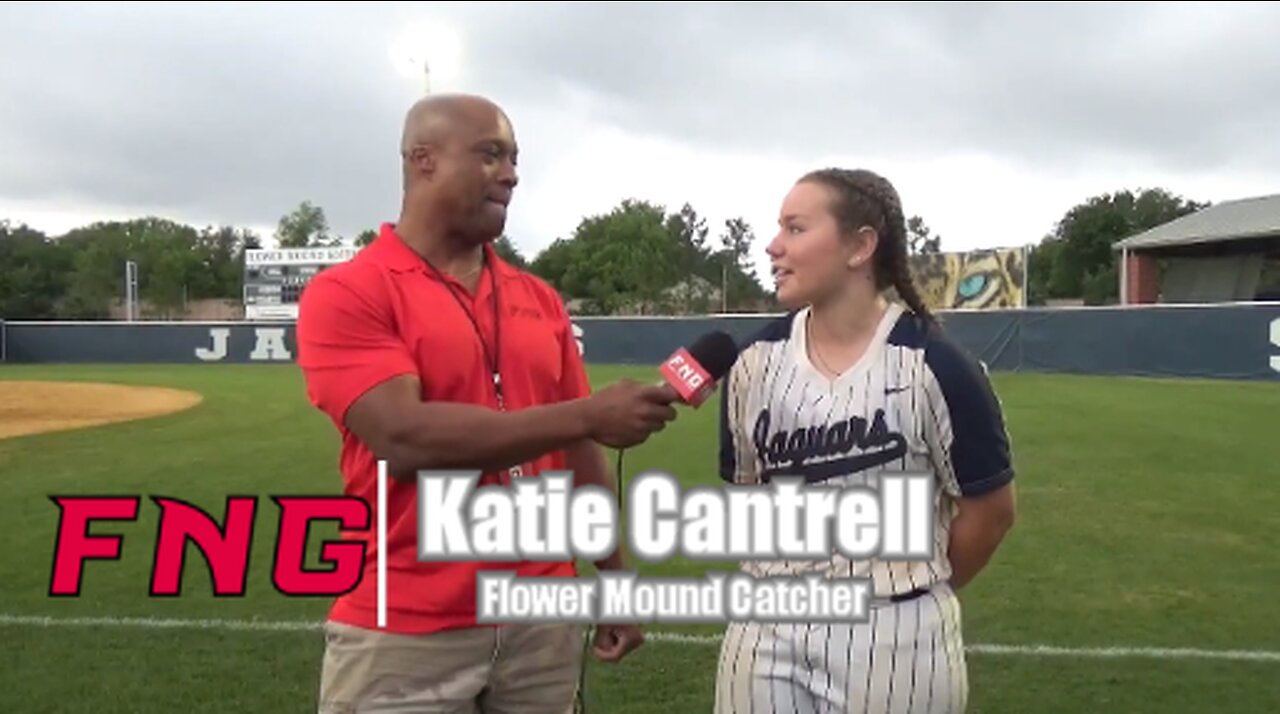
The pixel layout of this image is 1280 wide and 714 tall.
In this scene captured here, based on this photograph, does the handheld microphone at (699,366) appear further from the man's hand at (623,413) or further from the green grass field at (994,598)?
the green grass field at (994,598)

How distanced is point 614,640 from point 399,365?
1012 millimetres

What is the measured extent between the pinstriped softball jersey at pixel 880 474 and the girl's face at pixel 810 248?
0.15 meters

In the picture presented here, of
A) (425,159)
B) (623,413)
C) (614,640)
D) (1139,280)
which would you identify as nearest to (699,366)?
(623,413)

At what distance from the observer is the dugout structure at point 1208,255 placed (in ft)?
148

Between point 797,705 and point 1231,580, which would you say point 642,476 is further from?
point 1231,580

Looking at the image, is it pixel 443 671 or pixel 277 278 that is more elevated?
pixel 277 278

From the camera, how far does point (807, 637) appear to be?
229 centimetres

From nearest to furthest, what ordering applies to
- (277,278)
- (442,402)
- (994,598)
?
(442,402) < (994,598) < (277,278)

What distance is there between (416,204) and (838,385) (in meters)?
0.98

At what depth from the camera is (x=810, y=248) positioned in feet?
7.79

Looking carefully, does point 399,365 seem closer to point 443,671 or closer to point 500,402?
point 500,402

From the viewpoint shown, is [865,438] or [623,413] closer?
[623,413]

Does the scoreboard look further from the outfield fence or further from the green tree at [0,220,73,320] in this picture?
the green tree at [0,220,73,320]

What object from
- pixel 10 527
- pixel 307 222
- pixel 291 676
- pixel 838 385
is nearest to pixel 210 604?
pixel 291 676
